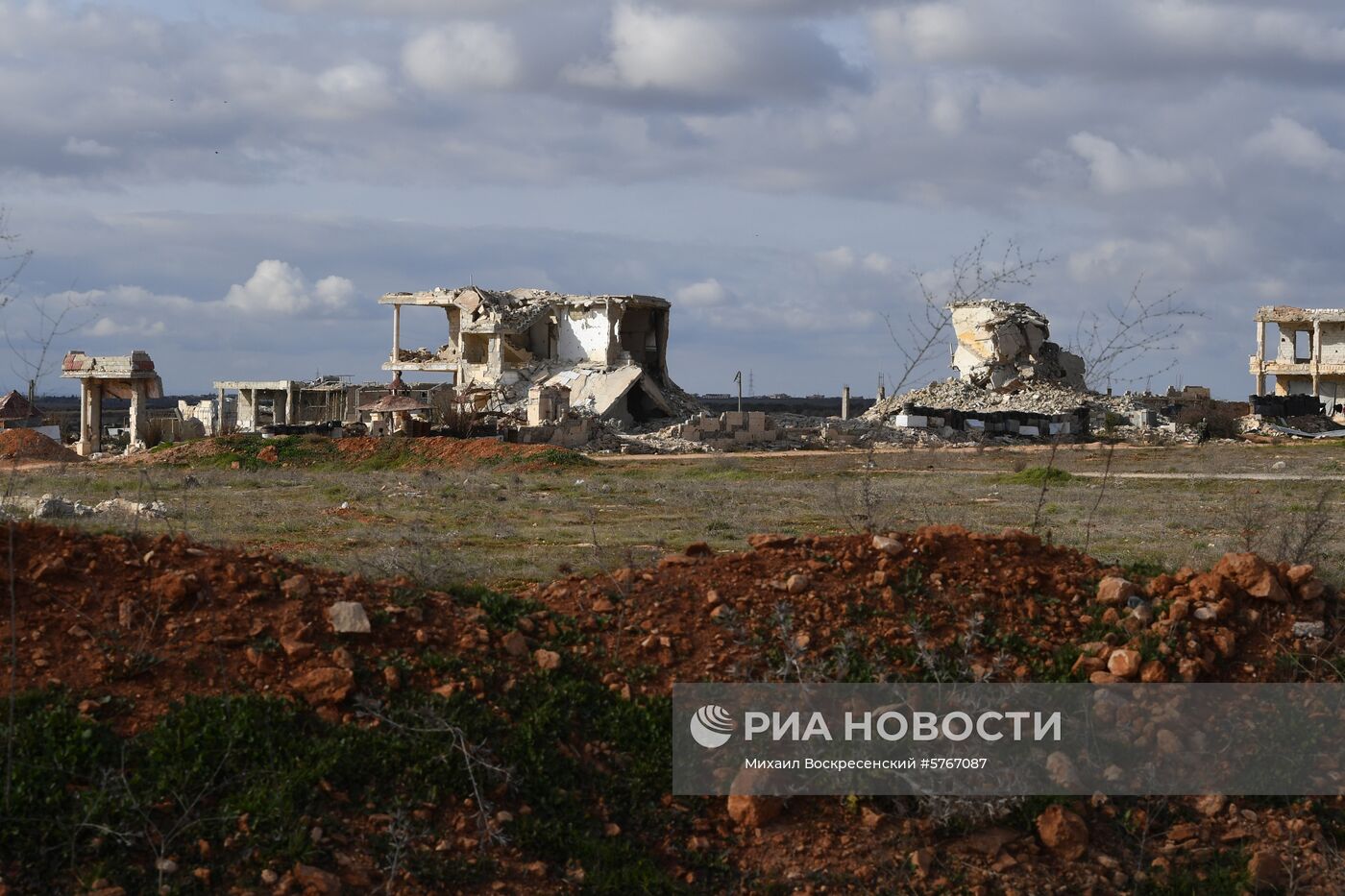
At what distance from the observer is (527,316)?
46938 millimetres

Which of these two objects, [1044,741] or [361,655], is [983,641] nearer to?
[1044,741]

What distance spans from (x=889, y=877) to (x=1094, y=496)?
1475cm

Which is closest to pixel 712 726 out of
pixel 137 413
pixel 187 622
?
pixel 187 622

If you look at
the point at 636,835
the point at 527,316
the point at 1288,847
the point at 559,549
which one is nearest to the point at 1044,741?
the point at 1288,847

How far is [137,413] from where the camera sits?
3841 centimetres

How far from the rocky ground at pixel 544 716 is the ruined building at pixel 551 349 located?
35334mm

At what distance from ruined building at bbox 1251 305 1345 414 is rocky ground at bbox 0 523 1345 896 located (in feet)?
164

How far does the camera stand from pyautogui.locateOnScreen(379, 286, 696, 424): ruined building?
145 feet

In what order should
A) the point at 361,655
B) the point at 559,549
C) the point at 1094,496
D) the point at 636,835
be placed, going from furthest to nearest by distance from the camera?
the point at 1094,496 → the point at 559,549 → the point at 361,655 → the point at 636,835

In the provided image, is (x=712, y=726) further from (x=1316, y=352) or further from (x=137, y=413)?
(x=1316, y=352)

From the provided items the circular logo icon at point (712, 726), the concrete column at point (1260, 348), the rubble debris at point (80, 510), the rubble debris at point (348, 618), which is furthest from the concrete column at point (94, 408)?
the concrete column at point (1260, 348)

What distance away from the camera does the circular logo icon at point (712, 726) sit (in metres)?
6.87

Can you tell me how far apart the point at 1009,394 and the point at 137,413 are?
2902cm

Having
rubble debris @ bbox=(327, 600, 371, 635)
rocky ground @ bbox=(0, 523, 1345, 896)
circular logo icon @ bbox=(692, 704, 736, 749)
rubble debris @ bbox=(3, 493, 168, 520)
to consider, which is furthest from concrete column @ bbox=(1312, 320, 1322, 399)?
rubble debris @ bbox=(327, 600, 371, 635)
